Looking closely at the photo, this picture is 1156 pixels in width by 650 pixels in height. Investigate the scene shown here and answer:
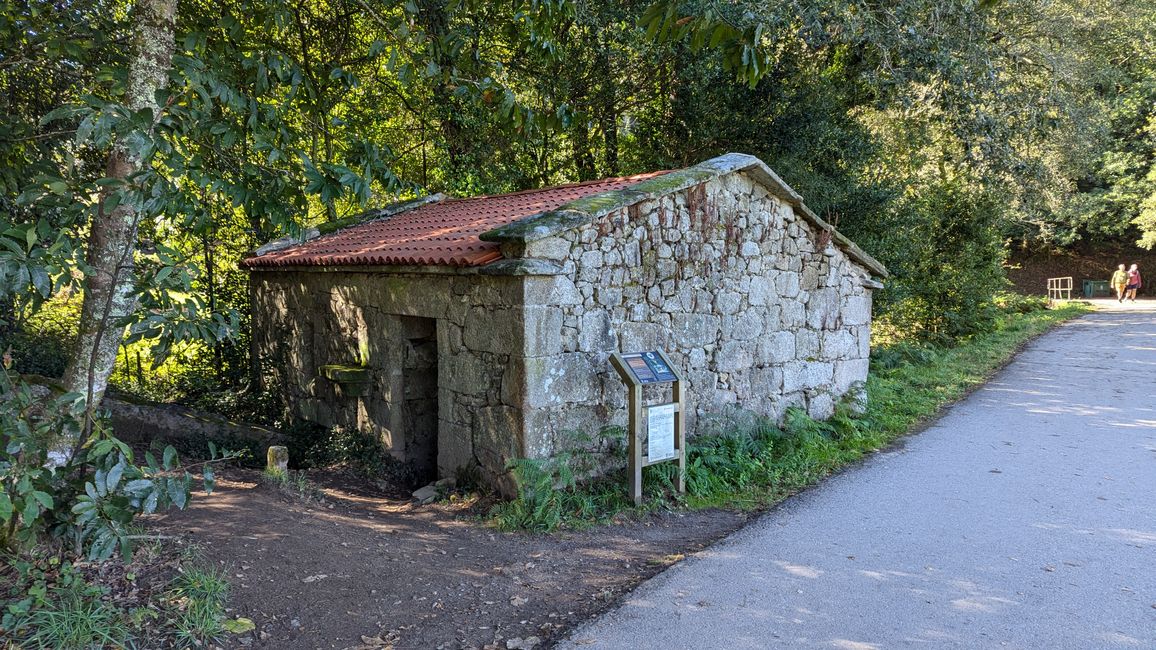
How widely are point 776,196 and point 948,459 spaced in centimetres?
330

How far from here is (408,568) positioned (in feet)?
15.5

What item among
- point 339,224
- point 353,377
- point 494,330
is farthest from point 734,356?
point 339,224

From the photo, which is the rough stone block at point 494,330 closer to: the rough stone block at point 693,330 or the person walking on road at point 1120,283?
the rough stone block at point 693,330

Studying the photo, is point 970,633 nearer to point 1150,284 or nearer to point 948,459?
point 948,459

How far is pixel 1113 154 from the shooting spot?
26.8 m

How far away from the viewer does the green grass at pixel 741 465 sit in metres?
5.80

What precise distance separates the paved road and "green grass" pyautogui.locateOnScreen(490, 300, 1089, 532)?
0.39 metres

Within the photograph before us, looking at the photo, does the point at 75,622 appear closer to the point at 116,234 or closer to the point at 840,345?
the point at 116,234

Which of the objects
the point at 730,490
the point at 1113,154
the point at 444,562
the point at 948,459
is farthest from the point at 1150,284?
the point at 444,562

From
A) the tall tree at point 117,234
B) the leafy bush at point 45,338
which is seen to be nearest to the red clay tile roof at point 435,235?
the tall tree at point 117,234

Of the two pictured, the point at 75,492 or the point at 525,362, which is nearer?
the point at 75,492

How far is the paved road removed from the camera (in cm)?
390

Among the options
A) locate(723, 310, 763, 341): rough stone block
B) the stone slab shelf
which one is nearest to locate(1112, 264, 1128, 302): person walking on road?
locate(723, 310, 763, 341): rough stone block

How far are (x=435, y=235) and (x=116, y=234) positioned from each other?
350 cm
